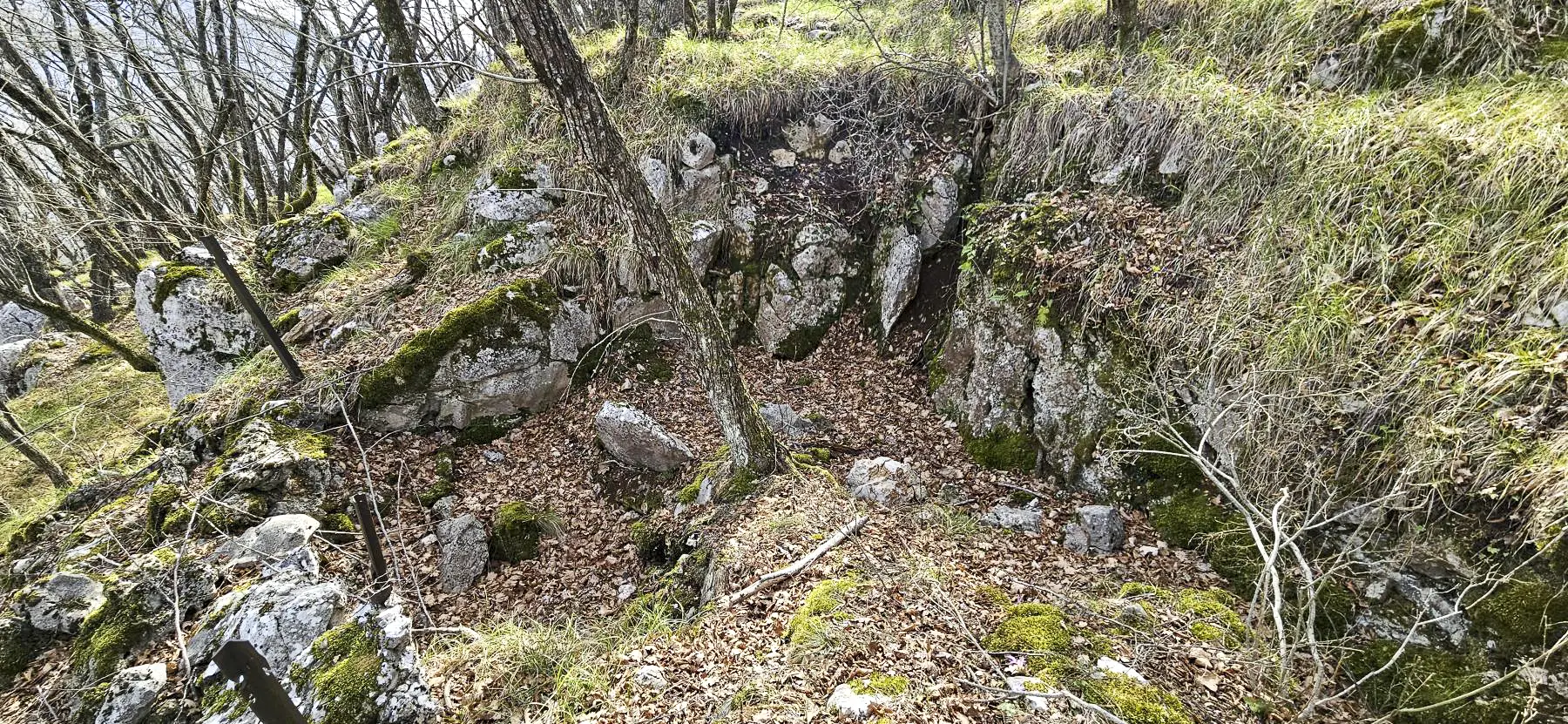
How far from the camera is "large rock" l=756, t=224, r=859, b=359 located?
7.50 meters

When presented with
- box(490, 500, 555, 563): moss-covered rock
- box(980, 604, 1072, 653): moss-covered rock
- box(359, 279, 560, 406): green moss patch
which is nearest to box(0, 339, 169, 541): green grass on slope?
box(359, 279, 560, 406): green moss patch

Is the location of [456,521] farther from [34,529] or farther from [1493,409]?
[1493,409]

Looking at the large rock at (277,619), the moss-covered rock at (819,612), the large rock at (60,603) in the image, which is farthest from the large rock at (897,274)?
the large rock at (60,603)

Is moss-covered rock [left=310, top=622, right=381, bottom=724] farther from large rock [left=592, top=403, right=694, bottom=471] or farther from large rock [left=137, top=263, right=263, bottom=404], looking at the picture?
large rock [left=137, top=263, right=263, bottom=404]

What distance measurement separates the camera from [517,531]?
18.3 ft

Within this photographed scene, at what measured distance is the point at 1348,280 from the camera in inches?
163

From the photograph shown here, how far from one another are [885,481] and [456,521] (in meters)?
4.02

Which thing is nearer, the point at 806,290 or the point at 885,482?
the point at 885,482

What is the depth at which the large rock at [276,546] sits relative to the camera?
159 inches

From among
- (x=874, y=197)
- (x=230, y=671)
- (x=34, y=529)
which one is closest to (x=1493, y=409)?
(x=874, y=197)

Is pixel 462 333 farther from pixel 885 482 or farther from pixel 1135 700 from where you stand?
pixel 1135 700

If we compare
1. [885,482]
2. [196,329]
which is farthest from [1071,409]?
[196,329]

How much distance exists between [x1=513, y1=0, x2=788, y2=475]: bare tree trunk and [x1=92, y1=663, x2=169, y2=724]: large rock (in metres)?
3.76

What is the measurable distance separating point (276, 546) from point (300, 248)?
5.70 meters
